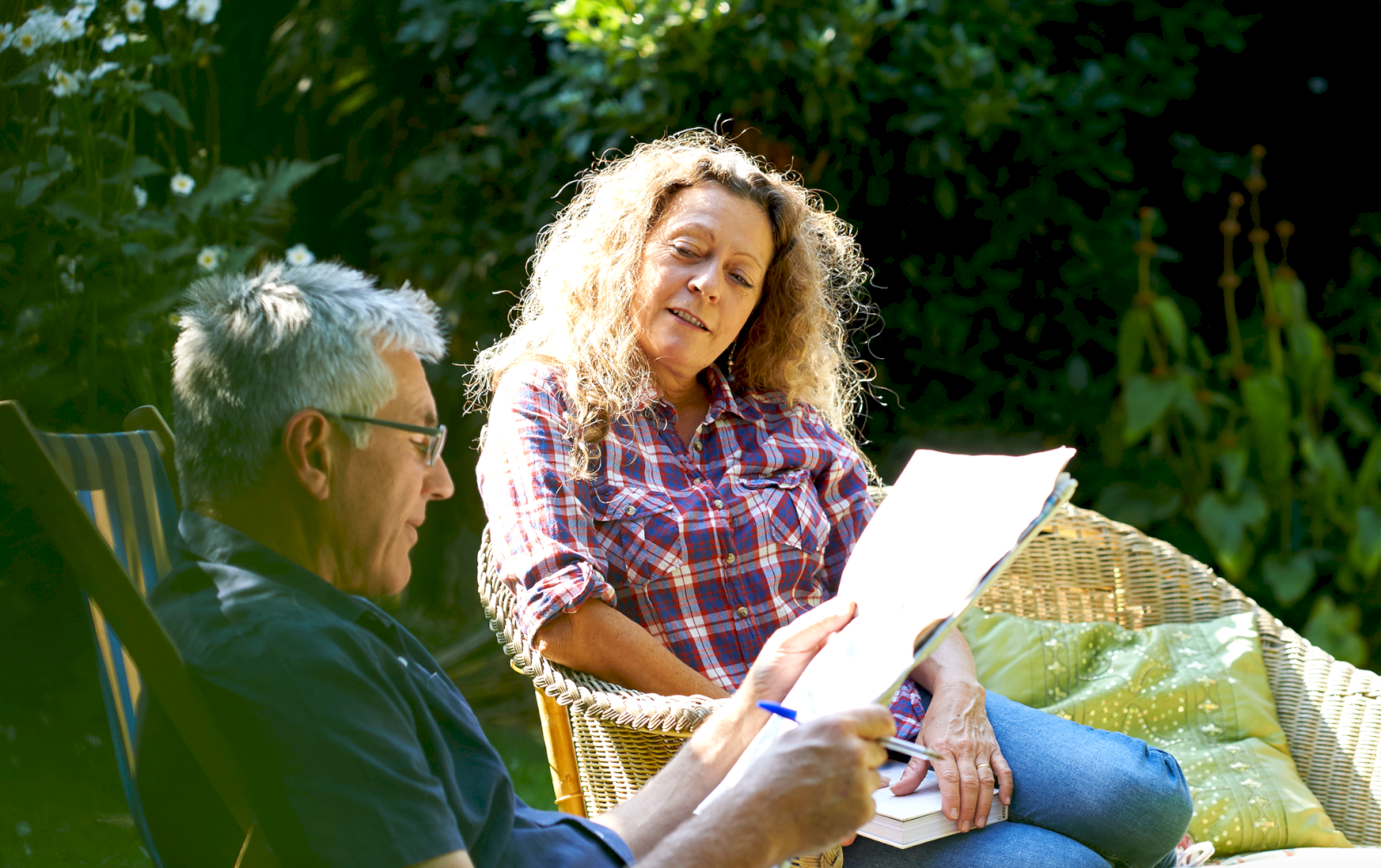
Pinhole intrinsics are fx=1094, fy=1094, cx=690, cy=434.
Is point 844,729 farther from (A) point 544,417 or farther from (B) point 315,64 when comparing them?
(B) point 315,64

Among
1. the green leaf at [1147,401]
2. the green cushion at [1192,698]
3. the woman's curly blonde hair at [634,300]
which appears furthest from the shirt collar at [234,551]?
the green leaf at [1147,401]

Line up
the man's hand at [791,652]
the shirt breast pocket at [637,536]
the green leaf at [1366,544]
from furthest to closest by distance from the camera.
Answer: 1. the green leaf at [1366,544]
2. the shirt breast pocket at [637,536]
3. the man's hand at [791,652]

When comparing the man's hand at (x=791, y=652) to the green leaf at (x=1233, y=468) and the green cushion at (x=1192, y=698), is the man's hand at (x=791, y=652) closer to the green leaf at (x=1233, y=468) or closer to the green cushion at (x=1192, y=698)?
the green cushion at (x=1192, y=698)

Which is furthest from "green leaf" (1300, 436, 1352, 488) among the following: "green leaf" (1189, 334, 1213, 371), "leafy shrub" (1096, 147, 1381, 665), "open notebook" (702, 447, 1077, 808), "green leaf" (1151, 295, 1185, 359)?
"open notebook" (702, 447, 1077, 808)

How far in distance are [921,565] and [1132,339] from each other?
258 cm

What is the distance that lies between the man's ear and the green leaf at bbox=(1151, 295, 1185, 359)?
332 centimetres

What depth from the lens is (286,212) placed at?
231cm

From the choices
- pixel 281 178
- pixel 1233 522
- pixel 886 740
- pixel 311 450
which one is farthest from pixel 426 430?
pixel 1233 522

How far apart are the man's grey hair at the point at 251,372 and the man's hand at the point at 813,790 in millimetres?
536

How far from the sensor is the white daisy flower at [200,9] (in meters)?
1.34

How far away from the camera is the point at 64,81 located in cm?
95

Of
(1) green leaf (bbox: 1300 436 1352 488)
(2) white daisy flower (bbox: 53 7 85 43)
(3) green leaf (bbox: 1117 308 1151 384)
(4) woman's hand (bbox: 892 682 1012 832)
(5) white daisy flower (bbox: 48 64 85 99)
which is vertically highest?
(2) white daisy flower (bbox: 53 7 85 43)

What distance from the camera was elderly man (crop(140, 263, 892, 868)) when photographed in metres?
0.86

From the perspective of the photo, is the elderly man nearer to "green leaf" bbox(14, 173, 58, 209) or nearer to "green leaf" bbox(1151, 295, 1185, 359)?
"green leaf" bbox(14, 173, 58, 209)
